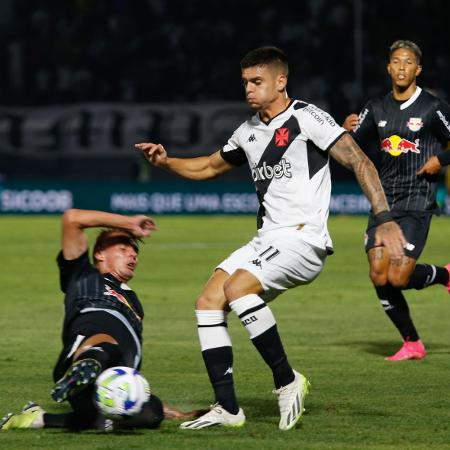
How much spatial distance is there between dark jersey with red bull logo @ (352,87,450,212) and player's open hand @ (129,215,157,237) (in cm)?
336

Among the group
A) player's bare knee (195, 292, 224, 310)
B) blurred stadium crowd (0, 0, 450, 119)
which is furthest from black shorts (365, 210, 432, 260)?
blurred stadium crowd (0, 0, 450, 119)

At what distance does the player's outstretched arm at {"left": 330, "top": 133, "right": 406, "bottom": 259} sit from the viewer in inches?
239

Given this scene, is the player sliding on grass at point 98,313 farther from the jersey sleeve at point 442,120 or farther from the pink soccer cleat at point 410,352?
the jersey sleeve at point 442,120

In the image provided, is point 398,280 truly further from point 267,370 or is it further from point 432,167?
point 267,370

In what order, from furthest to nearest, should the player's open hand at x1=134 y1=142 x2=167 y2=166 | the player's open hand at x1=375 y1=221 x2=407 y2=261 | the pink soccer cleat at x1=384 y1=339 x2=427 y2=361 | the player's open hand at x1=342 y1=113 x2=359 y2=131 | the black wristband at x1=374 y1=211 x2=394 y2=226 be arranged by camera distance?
the pink soccer cleat at x1=384 y1=339 x2=427 y2=361, the player's open hand at x1=342 y1=113 x2=359 y2=131, the player's open hand at x1=134 y1=142 x2=167 y2=166, the black wristband at x1=374 y1=211 x2=394 y2=226, the player's open hand at x1=375 y1=221 x2=407 y2=261

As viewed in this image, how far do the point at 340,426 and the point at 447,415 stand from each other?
72cm

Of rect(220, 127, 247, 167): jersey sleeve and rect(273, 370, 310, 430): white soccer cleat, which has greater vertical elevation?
rect(220, 127, 247, 167): jersey sleeve

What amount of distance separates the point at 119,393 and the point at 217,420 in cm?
66

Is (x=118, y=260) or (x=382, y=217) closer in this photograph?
(x=382, y=217)

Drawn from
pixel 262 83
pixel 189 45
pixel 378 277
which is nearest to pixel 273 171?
pixel 262 83

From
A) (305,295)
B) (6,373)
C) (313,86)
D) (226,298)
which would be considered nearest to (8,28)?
(313,86)

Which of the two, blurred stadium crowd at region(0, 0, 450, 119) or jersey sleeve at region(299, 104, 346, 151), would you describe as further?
blurred stadium crowd at region(0, 0, 450, 119)

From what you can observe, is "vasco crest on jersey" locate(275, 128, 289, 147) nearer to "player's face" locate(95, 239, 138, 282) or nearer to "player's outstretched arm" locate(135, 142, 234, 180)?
"player's outstretched arm" locate(135, 142, 234, 180)

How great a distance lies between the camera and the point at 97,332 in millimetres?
6520
